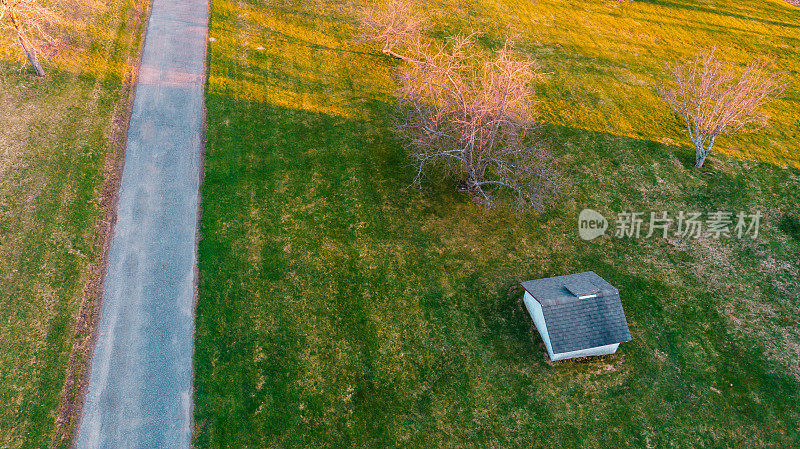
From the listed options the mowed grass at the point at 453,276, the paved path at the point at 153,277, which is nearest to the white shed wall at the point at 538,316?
the mowed grass at the point at 453,276

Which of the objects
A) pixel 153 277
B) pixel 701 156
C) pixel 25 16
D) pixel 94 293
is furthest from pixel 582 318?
pixel 25 16

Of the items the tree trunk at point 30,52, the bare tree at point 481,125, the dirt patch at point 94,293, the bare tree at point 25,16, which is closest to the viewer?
the dirt patch at point 94,293

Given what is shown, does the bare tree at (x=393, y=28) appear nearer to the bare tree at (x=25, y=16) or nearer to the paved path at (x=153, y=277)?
the paved path at (x=153, y=277)

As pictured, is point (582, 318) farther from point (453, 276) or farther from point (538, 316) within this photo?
point (453, 276)

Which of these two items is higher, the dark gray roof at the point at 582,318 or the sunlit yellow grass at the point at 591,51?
the sunlit yellow grass at the point at 591,51

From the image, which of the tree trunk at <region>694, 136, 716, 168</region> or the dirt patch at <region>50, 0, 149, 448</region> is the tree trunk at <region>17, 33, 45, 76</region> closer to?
the dirt patch at <region>50, 0, 149, 448</region>

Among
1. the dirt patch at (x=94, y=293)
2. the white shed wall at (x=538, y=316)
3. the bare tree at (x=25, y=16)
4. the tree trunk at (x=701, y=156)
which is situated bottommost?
the dirt patch at (x=94, y=293)
